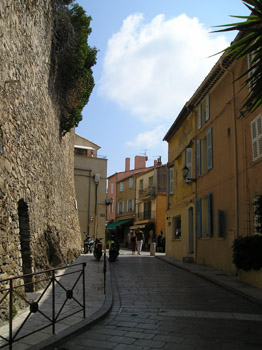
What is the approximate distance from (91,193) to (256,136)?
19.2 meters

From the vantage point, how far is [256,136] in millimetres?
10609

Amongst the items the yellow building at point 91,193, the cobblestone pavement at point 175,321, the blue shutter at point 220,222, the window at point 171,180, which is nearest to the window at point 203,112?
the blue shutter at point 220,222

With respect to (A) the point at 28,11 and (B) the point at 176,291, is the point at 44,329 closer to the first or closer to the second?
(B) the point at 176,291

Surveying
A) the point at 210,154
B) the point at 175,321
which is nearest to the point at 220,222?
the point at 210,154

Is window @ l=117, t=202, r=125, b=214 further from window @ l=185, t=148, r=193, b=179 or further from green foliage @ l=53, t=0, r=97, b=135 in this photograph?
green foliage @ l=53, t=0, r=97, b=135

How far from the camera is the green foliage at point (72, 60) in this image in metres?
12.1

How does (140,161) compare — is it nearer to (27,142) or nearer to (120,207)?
(120,207)

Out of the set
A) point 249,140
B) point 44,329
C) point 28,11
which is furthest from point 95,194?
point 44,329

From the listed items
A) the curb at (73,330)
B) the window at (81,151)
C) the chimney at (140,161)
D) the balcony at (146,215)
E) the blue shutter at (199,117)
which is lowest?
the curb at (73,330)

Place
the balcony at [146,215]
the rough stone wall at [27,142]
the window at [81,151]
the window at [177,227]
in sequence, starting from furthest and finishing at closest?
the balcony at [146,215] → the window at [81,151] → the window at [177,227] → the rough stone wall at [27,142]

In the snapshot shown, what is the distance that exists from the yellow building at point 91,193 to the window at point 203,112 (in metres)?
13.3

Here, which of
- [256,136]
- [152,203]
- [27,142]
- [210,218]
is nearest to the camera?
[27,142]

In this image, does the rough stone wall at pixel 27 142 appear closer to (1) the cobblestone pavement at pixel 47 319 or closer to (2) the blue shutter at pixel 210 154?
(1) the cobblestone pavement at pixel 47 319

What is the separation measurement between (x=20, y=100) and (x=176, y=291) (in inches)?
231
